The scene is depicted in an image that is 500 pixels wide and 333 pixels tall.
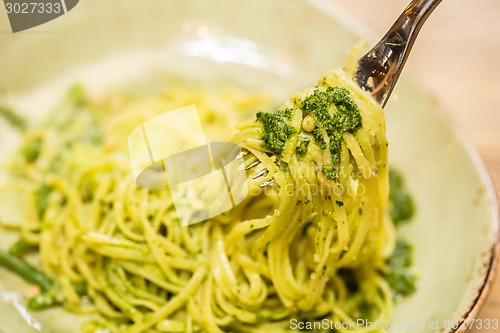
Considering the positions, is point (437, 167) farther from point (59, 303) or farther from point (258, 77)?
point (59, 303)

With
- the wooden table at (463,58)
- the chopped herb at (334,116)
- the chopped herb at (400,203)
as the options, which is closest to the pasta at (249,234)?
the chopped herb at (334,116)

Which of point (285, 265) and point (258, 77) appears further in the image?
point (258, 77)

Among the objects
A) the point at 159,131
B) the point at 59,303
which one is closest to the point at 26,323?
the point at 59,303

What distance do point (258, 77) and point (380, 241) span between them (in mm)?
1651

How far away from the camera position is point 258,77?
423 centimetres

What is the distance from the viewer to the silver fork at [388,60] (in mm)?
2609

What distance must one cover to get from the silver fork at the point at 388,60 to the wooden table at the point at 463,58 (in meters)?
1.45

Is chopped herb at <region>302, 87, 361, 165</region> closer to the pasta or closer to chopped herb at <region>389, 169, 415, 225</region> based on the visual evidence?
the pasta

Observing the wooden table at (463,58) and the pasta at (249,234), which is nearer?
the pasta at (249,234)

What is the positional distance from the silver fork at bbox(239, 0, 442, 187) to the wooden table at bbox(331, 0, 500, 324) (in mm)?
1446

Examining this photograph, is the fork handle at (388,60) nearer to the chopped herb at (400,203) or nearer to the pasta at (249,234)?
the pasta at (249,234)

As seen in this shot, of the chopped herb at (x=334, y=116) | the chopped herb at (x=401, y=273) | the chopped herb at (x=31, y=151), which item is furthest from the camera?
the chopped herb at (x=31, y=151)

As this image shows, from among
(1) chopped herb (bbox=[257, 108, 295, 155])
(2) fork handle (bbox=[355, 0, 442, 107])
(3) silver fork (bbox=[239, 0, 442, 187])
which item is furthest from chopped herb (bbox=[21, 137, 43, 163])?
(2) fork handle (bbox=[355, 0, 442, 107])

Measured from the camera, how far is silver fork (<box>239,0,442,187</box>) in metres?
2.61
